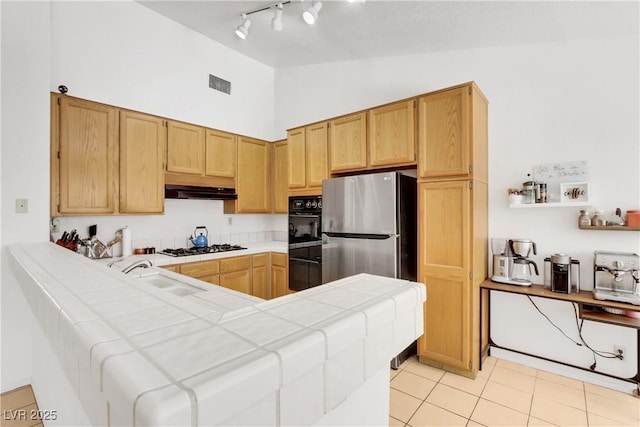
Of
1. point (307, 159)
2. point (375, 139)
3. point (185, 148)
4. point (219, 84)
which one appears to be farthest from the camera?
point (219, 84)

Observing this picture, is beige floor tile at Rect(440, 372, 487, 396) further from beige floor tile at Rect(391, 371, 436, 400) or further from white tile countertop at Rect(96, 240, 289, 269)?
white tile countertop at Rect(96, 240, 289, 269)

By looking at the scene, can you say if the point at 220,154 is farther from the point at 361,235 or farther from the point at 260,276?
the point at 361,235

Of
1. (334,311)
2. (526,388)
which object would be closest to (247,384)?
(334,311)

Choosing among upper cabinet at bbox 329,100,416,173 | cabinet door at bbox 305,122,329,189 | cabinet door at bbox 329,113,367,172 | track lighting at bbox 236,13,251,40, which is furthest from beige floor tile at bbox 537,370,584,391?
track lighting at bbox 236,13,251,40

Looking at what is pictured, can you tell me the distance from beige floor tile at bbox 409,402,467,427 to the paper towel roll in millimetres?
2850

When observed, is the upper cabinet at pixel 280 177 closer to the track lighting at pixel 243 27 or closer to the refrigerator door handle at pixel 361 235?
the refrigerator door handle at pixel 361 235

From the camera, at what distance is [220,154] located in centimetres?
362

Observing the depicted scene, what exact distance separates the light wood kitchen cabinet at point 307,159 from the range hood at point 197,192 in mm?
761

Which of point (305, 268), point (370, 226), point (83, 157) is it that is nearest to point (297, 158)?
point (305, 268)

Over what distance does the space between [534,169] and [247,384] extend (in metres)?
2.99

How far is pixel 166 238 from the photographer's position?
3.39m

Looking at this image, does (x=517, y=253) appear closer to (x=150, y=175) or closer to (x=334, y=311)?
(x=334, y=311)

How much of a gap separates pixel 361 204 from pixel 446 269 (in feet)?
2.96

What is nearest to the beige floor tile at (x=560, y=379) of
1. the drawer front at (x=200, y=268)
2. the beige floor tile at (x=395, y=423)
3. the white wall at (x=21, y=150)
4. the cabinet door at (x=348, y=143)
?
the beige floor tile at (x=395, y=423)
